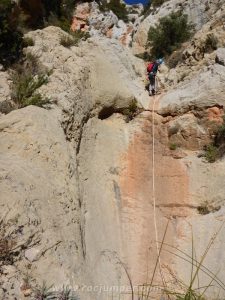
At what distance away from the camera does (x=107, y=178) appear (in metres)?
11.0

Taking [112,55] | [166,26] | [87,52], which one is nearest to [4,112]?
[87,52]

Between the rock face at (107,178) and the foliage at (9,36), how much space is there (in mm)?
621

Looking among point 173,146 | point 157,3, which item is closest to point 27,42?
point 173,146

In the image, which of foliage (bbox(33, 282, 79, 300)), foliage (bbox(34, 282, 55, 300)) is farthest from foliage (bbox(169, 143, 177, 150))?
foliage (bbox(34, 282, 55, 300))

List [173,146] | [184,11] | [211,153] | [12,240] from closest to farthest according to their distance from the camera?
[12,240] → [211,153] → [173,146] → [184,11]

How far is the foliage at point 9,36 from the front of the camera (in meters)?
12.2

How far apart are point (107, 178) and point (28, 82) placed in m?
3.22

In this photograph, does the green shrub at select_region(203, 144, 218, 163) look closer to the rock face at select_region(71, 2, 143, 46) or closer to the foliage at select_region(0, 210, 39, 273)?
the foliage at select_region(0, 210, 39, 273)

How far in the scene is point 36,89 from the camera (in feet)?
34.8

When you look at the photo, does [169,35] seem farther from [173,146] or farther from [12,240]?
[12,240]

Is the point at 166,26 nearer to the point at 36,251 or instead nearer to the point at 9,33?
the point at 9,33

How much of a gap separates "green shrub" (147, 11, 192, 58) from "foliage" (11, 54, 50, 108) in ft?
34.0

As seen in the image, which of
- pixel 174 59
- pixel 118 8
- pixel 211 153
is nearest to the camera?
pixel 211 153

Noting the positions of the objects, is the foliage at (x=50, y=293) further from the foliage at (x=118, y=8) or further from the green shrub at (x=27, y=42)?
the foliage at (x=118, y=8)
